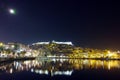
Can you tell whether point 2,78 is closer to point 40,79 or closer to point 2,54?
point 40,79

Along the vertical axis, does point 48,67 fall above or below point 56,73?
below

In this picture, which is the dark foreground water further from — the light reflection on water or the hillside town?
the hillside town

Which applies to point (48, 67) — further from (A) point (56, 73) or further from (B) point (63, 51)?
(B) point (63, 51)

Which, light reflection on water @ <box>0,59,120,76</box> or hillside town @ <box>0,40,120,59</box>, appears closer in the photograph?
light reflection on water @ <box>0,59,120,76</box>

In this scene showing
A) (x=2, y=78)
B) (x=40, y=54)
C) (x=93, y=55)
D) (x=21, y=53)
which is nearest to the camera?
(x=2, y=78)

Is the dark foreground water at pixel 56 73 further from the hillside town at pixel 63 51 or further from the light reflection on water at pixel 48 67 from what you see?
the hillside town at pixel 63 51

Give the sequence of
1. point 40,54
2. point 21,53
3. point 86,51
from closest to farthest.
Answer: point 21,53 < point 40,54 < point 86,51

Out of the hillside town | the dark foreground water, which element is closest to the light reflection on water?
the dark foreground water

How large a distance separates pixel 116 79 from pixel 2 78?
16.0 metres

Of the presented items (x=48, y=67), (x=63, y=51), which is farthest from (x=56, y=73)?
(x=63, y=51)

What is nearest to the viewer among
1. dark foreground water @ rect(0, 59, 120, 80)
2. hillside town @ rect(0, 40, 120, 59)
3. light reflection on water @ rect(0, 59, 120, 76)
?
dark foreground water @ rect(0, 59, 120, 80)

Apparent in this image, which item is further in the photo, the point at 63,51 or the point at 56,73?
the point at 63,51

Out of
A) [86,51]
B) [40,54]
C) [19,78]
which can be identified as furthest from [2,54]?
[86,51]

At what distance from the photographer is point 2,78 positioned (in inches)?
1564
